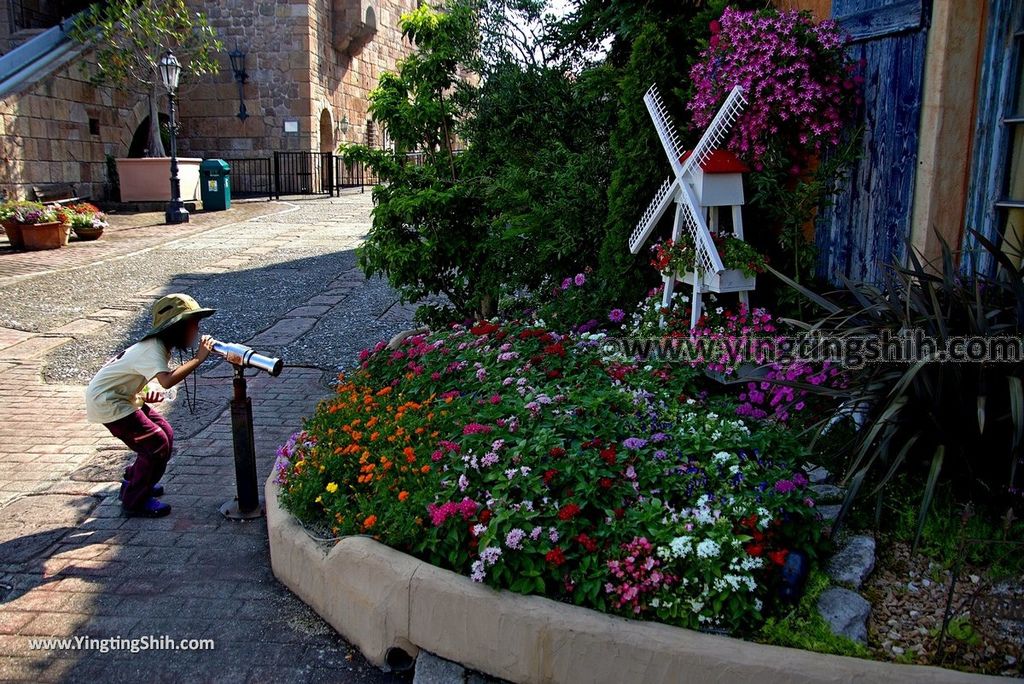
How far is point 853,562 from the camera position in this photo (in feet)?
11.0

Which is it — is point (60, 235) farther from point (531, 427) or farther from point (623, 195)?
point (531, 427)

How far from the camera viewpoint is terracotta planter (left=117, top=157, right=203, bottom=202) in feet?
58.8

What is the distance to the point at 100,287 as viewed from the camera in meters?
10.4

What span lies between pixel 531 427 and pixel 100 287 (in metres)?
8.17

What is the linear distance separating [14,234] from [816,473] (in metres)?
Result: 12.6

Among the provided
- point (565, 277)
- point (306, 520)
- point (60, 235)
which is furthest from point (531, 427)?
point (60, 235)

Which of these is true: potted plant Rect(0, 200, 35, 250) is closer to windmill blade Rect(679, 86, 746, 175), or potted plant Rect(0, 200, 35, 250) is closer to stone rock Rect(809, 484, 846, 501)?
windmill blade Rect(679, 86, 746, 175)

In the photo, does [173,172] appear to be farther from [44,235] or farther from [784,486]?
[784,486]

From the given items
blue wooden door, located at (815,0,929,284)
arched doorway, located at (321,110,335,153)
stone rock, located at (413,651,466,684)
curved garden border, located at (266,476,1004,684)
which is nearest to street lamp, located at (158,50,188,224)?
arched doorway, located at (321,110,335,153)

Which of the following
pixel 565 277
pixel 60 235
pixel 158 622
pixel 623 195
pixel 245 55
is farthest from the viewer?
pixel 245 55

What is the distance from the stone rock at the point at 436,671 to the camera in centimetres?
320

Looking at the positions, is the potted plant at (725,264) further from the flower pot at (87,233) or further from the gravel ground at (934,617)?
the flower pot at (87,233)

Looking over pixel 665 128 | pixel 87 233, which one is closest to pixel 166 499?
pixel 665 128

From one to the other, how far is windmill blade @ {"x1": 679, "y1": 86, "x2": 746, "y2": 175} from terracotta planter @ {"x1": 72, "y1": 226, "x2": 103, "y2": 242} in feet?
38.6
